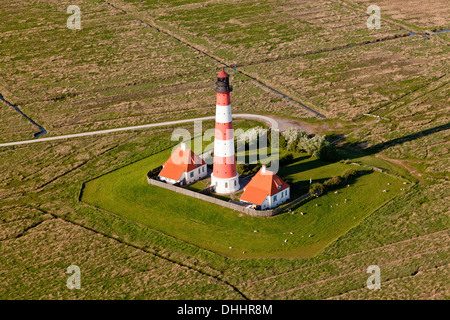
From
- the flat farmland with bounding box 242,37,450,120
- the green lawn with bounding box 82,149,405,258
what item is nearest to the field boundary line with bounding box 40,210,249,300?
the green lawn with bounding box 82,149,405,258

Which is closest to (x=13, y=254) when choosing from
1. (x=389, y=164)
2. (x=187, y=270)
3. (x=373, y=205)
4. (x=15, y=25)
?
(x=187, y=270)

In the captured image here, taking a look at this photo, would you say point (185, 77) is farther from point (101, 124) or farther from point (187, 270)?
point (187, 270)

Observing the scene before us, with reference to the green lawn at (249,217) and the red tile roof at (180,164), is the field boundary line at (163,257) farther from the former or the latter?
the red tile roof at (180,164)

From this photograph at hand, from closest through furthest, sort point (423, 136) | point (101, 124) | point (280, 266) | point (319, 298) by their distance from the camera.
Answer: point (319, 298)
point (280, 266)
point (423, 136)
point (101, 124)

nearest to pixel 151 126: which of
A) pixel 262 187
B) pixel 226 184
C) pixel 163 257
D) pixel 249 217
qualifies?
pixel 226 184

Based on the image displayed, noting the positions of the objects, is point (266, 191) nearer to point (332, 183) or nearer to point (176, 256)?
point (332, 183)

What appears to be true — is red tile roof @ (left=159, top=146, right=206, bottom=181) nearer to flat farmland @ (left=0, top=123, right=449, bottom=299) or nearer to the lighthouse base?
the lighthouse base
